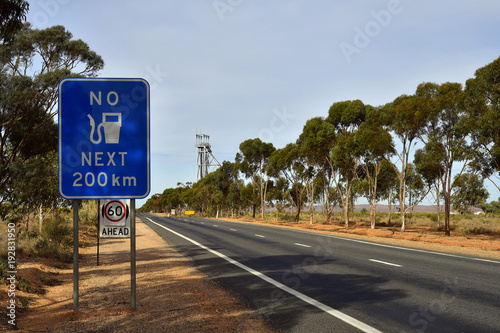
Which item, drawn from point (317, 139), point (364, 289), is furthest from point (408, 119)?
point (364, 289)

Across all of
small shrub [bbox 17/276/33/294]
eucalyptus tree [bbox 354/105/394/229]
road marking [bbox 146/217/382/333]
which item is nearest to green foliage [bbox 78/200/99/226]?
eucalyptus tree [bbox 354/105/394/229]

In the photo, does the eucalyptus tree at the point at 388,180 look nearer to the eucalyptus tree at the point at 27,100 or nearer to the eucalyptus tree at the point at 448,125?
the eucalyptus tree at the point at 448,125

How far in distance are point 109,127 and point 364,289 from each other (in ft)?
19.0

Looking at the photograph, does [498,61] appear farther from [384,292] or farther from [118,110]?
[118,110]

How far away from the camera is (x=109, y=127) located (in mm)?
6094

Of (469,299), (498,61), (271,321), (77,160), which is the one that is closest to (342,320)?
(271,321)

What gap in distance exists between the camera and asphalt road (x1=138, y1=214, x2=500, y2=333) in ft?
19.9

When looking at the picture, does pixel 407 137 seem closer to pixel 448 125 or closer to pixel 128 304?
pixel 448 125

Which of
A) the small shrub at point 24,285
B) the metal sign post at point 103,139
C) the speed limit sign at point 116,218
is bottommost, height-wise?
the small shrub at point 24,285

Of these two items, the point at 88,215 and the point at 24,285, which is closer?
the point at 24,285

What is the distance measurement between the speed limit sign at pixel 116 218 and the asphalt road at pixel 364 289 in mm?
2601

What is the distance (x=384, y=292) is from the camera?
8.08 metres

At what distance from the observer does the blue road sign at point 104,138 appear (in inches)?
235

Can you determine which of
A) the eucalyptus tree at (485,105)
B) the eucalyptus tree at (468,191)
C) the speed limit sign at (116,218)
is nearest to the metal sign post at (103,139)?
the speed limit sign at (116,218)
